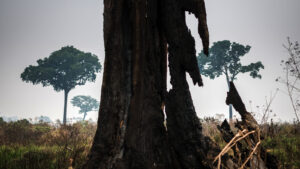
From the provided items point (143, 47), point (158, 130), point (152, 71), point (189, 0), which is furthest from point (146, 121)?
point (189, 0)

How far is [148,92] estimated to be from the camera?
2.02 metres

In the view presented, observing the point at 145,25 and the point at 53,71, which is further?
the point at 53,71

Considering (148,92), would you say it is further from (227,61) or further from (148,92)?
(227,61)

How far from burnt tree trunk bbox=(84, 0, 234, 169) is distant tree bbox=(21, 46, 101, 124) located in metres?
37.5

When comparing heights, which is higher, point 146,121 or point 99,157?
point 146,121

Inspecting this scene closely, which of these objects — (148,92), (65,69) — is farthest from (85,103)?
(148,92)

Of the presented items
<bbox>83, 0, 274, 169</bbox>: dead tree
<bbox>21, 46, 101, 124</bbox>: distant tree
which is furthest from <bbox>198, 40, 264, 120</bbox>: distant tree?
<bbox>83, 0, 274, 169</bbox>: dead tree

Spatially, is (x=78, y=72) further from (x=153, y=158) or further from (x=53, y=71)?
(x=153, y=158)

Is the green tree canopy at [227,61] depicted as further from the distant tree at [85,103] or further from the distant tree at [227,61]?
the distant tree at [85,103]

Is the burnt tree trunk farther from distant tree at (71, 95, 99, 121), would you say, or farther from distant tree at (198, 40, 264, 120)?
distant tree at (71, 95, 99, 121)

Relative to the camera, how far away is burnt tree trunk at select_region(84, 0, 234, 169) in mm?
1900

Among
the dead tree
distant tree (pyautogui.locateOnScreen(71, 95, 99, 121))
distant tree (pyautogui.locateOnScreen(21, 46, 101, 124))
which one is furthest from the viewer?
distant tree (pyautogui.locateOnScreen(71, 95, 99, 121))

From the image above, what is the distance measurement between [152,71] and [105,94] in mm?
584

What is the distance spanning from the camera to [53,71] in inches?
1447
